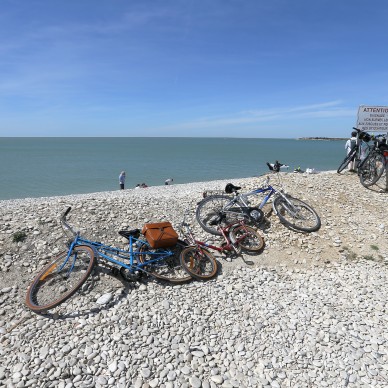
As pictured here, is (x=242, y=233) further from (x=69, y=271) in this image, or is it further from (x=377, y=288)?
(x=69, y=271)

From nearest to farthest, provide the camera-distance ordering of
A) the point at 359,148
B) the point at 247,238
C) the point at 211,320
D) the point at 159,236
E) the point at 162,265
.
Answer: the point at 211,320 < the point at 159,236 < the point at 162,265 < the point at 247,238 < the point at 359,148

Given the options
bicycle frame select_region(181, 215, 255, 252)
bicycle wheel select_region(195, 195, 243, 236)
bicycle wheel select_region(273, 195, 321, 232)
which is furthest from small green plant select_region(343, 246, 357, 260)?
bicycle wheel select_region(195, 195, 243, 236)

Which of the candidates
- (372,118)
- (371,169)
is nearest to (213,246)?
(371,169)

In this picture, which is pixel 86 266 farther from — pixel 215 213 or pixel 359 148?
pixel 359 148

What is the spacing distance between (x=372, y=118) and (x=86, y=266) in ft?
46.3

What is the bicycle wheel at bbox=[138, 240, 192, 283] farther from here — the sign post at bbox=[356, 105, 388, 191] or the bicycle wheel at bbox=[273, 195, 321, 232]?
the sign post at bbox=[356, 105, 388, 191]

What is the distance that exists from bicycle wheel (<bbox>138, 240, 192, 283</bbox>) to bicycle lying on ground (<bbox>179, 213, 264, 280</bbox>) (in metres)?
0.26

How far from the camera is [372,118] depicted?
43.9 ft

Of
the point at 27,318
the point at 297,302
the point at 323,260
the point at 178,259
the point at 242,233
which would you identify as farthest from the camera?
the point at 242,233

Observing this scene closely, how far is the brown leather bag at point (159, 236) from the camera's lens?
6.52 metres

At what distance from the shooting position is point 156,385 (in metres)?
4.18

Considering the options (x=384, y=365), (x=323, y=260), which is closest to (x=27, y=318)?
(x=384, y=365)

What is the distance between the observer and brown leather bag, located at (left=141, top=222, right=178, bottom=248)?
21.4 feet

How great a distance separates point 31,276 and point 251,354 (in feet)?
16.2
